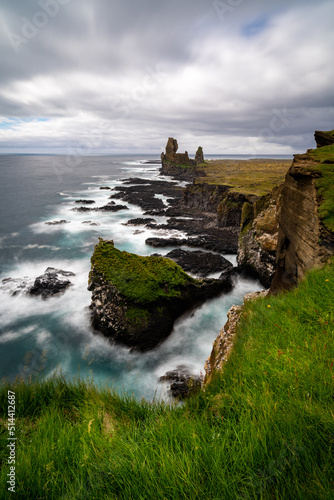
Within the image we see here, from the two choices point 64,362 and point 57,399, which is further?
point 64,362

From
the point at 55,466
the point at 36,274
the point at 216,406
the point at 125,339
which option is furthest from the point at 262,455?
the point at 36,274

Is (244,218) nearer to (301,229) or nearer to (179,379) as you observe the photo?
(301,229)

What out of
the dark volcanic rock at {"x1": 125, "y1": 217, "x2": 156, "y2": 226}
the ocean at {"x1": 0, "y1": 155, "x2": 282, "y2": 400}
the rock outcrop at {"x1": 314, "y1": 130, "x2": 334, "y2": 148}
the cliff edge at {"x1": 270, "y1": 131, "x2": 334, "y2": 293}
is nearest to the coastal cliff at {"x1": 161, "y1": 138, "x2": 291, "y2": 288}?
the ocean at {"x1": 0, "y1": 155, "x2": 282, "y2": 400}

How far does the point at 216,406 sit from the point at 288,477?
4.53ft

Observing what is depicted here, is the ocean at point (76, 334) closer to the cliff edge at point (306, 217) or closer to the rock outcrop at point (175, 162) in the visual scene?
the cliff edge at point (306, 217)

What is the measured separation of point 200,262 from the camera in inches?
929

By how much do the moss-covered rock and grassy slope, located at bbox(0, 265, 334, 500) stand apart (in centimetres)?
902

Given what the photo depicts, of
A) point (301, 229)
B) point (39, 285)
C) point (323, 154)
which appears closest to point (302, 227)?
point (301, 229)

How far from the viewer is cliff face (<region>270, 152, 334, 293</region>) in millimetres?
7238

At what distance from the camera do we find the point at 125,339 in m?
12.8

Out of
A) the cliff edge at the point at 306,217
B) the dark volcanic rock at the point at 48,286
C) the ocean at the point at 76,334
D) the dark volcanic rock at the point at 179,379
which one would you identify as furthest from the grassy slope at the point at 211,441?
the dark volcanic rock at the point at 48,286

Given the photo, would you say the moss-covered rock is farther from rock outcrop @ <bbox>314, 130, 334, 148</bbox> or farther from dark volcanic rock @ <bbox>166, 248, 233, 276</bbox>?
rock outcrop @ <bbox>314, 130, 334, 148</bbox>

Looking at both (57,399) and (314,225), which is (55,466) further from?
(314,225)

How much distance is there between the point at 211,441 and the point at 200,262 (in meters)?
21.4
